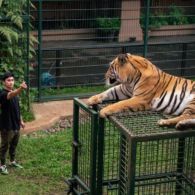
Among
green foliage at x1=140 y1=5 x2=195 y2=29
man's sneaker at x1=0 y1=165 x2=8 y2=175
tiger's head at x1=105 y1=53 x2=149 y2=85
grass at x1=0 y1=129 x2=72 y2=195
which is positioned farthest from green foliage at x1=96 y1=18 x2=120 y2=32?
tiger's head at x1=105 y1=53 x2=149 y2=85

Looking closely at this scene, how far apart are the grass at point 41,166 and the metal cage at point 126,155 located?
831 mm

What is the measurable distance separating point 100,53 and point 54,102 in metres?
1.82

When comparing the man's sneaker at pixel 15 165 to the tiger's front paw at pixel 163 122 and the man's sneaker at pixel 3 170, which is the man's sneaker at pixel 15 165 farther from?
the tiger's front paw at pixel 163 122

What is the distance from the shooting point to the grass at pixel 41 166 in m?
7.16

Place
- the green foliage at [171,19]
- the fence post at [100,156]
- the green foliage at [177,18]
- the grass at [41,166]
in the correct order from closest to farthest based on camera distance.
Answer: the fence post at [100,156] < the grass at [41,166] < the green foliage at [171,19] < the green foliage at [177,18]

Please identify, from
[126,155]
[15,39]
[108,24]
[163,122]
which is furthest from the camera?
[108,24]

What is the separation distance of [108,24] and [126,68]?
243 inches

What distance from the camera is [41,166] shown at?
25.5 feet

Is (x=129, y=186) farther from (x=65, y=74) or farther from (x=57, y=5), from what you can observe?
(x=57, y=5)

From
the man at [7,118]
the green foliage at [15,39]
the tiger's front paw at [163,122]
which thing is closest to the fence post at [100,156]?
the tiger's front paw at [163,122]

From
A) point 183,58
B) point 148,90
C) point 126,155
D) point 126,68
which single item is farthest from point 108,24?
point 126,155

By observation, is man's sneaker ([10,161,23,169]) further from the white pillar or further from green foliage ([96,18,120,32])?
the white pillar

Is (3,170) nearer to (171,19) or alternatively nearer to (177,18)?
(177,18)

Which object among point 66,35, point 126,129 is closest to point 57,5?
point 66,35
